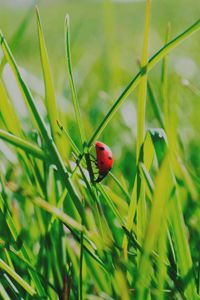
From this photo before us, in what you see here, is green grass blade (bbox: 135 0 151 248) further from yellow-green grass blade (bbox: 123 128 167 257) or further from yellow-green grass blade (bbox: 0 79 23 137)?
yellow-green grass blade (bbox: 0 79 23 137)

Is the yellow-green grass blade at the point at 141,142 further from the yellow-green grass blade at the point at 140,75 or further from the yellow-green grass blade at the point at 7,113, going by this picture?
the yellow-green grass blade at the point at 7,113

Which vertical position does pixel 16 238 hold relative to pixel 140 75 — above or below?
below

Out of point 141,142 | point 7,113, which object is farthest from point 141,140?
point 7,113

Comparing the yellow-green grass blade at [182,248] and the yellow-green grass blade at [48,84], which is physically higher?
the yellow-green grass blade at [48,84]

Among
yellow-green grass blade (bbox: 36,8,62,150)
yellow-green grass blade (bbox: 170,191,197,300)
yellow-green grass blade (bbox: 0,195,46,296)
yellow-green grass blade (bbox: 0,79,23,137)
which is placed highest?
yellow-green grass blade (bbox: 36,8,62,150)

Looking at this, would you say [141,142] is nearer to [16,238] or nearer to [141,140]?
[141,140]

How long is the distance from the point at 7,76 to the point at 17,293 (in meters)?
0.56

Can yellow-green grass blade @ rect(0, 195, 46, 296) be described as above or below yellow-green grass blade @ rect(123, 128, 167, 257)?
below

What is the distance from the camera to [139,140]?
426 millimetres

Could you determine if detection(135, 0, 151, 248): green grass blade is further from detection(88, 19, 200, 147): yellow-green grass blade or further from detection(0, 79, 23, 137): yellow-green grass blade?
detection(0, 79, 23, 137): yellow-green grass blade

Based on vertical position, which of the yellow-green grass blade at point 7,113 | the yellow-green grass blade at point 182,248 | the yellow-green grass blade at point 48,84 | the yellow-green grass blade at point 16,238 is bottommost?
the yellow-green grass blade at point 16,238

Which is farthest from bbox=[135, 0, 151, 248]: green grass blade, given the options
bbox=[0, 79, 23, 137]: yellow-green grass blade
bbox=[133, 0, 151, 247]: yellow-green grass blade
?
bbox=[0, 79, 23, 137]: yellow-green grass blade

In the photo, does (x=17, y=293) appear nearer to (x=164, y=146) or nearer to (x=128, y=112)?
(x=164, y=146)

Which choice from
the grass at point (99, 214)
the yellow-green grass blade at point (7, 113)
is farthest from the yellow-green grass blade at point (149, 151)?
the yellow-green grass blade at point (7, 113)
